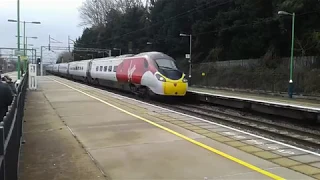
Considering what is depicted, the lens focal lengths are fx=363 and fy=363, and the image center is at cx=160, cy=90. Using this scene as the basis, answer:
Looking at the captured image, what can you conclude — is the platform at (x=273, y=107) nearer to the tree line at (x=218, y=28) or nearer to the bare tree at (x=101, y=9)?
the tree line at (x=218, y=28)

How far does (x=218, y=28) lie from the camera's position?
52.3 metres

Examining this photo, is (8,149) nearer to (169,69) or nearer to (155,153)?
(155,153)

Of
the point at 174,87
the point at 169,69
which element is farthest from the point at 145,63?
the point at 174,87

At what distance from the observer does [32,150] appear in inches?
295

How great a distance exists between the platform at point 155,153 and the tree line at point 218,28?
30451 millimetres

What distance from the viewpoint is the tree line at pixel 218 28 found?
3881 cm

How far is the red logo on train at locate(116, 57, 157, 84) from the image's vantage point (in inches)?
818

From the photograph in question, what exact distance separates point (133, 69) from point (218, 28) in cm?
3214

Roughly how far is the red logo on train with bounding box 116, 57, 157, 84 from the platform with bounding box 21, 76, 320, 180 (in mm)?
10075

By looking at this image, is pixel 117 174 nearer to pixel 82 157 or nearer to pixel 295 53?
pixel 82 157

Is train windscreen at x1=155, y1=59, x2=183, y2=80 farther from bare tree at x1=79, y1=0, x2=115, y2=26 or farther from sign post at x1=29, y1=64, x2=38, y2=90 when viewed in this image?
bare tree at x1=79, y1=0, x2=115, y2=26

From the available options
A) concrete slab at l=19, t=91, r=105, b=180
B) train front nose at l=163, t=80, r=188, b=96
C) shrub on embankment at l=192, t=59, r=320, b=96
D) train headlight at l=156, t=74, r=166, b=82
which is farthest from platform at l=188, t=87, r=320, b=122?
shrub on embankment at l=192, t=59, r=320, b=96

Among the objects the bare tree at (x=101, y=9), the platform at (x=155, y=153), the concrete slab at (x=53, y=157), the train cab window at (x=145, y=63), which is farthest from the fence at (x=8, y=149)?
the bare tree at (x=101, y=9)

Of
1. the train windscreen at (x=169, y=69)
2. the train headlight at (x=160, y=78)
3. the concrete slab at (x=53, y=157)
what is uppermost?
the train windscreen at (x=169, y=69)
